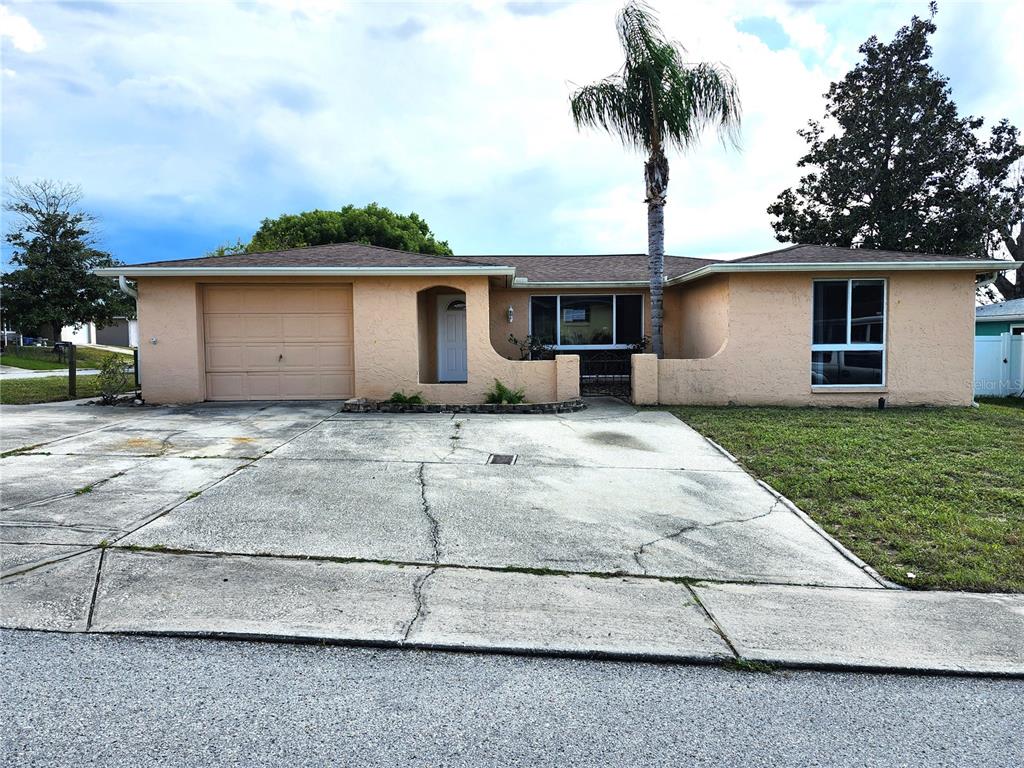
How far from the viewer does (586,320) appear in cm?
1539

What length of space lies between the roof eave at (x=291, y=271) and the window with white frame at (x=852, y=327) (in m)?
6.25

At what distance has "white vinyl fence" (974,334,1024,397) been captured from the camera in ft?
52.3

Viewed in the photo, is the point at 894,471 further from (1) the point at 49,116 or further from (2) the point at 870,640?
(1) the point at 49,116

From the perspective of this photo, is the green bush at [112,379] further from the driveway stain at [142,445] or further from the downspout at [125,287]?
the driveway stain at [142,445]

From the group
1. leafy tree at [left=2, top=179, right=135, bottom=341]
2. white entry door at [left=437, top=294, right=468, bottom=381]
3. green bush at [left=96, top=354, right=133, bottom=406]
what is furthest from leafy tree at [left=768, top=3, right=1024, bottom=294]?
leafy tree at [left=2, top=179, right=135, bottom=341]

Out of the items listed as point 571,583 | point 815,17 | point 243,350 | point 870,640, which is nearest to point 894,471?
point 870,640

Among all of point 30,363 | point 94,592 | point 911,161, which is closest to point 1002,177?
point 911,161

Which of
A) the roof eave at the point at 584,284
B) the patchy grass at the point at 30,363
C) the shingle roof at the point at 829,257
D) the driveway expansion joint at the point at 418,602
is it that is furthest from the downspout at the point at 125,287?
the patchy grass at the point at 30,363

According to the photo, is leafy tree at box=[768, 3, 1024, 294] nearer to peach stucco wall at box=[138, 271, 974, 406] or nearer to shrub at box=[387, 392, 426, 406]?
peach stucco wall at box=[138, 271, 974, 406]

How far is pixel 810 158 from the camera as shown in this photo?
1016 inches

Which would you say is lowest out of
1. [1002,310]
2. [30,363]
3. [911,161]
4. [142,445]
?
[142,445]

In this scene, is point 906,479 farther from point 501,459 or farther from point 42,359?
point 42,359

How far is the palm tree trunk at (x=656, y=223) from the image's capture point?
43.2 feet

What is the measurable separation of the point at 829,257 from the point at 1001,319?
1047 centimetres
